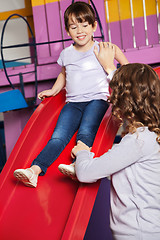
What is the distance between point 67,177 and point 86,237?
57 cm

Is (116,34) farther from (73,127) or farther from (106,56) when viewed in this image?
(73,127)

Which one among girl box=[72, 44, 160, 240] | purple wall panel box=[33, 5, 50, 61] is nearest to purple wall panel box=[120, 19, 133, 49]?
purple wall panel box=[33, 5, 50, 61]

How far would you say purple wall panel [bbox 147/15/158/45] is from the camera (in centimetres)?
330

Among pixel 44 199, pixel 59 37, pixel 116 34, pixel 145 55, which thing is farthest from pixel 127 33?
pixel 44 199

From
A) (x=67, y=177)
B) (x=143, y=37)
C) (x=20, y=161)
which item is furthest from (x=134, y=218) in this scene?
(x=143, y=37)

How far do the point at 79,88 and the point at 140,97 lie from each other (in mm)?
883

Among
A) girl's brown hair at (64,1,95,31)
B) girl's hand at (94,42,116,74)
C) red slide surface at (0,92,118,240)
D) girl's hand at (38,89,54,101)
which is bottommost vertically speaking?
red slide surface at (0,92,118,240)

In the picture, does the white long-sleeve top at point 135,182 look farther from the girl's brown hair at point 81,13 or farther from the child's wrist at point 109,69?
the girl's brown hair at point 81,13

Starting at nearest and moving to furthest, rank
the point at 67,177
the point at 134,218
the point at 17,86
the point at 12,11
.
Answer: the point at 134,218 < the point at 67,177 < the point at 17,86 < the point at 12,11

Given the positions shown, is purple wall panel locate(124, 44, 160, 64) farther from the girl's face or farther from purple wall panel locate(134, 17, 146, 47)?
purple wall panel locate(134, 17, 146, 47)

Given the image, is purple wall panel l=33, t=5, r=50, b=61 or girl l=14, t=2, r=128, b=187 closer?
girl l=14, t=2, r=128, b=187

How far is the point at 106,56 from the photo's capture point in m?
1.83

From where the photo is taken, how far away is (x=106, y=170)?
995 mm

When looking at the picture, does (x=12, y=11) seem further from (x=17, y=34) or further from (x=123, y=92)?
(x=123, y=92)
